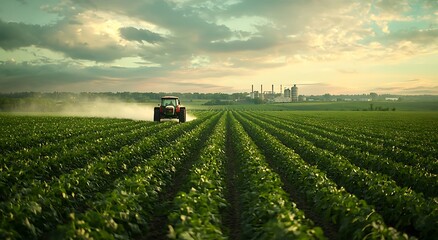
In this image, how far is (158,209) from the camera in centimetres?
820

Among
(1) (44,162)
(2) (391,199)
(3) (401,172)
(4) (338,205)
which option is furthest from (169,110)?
(4) (338,205)

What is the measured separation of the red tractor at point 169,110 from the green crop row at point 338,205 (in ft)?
73.2

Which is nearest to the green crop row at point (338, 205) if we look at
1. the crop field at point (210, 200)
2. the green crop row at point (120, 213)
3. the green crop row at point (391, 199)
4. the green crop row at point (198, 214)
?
the crop field at point (210, 200)

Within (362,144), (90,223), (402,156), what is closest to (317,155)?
(402,156)

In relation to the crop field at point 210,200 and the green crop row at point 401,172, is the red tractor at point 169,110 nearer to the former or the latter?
the crop field at point 210,200

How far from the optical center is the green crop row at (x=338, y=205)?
560 centimetres

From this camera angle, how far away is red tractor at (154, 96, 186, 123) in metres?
34.8

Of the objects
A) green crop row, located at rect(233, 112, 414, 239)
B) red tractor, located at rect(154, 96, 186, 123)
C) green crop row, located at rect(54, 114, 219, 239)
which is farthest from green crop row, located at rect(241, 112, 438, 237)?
red tractor, located at rect(154, 96, 186, 123)

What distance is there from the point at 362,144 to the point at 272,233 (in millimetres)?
16910

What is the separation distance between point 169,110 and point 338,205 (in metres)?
28.8

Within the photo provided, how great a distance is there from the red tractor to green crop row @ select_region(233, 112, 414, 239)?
2231 centimetres

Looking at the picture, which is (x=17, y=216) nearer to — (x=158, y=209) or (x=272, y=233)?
(x=158, y=209)

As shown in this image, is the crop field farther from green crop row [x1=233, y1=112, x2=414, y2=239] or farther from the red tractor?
the red tractor

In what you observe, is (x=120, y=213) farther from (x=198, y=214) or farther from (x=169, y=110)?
(x=169, y=110)
